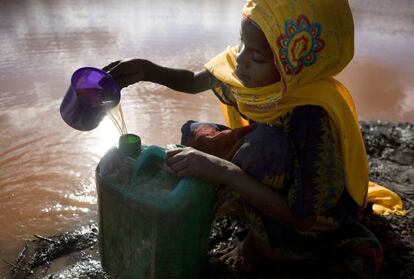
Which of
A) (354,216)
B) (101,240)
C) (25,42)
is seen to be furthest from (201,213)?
(25,42)

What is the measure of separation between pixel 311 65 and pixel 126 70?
0.77 metres

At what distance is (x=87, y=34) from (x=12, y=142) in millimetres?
2597

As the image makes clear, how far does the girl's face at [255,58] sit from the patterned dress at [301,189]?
0.54 ft

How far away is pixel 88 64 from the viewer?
4.13 meters

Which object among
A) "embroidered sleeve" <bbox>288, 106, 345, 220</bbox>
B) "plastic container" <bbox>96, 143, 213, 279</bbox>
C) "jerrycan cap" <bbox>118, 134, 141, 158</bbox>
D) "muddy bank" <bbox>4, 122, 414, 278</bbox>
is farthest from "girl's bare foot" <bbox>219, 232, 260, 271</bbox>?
"jerrycan cap" <bbox>118, 134, 141, 158</bbox>

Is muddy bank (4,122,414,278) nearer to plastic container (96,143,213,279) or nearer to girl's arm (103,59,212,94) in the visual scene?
plastic container (96,143,213,279)

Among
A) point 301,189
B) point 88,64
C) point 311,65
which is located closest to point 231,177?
point 301,189

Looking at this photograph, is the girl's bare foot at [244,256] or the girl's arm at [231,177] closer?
the girl's arm at [231,177]

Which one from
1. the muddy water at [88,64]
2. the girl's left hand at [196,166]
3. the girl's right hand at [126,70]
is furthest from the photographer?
the muddy water at [88,64]

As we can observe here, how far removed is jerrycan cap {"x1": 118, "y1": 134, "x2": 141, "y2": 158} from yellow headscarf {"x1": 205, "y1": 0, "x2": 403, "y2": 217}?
467 mm

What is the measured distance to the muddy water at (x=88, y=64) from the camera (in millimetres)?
2369

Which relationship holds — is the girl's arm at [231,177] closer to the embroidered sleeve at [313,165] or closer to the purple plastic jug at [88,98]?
the embroidered sleeve at [313,165]

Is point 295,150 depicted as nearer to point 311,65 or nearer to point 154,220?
point 311,65

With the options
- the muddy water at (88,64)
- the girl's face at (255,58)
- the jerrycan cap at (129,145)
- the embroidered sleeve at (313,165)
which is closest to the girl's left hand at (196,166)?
the jerrycan cap at (129,145)
